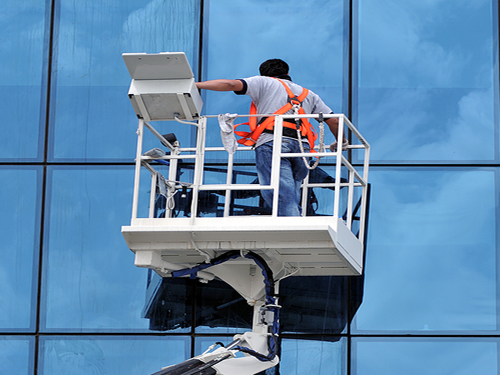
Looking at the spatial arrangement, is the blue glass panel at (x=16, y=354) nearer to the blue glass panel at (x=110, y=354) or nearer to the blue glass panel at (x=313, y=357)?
the blue glass panel at (x=110, y=354)

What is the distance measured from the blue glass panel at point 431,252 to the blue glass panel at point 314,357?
0.36 metres

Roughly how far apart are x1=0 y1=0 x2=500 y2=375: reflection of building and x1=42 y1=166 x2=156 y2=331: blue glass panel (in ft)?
0.06

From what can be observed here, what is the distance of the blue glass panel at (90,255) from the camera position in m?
9.70

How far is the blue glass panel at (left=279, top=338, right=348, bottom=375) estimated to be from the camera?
9406mm

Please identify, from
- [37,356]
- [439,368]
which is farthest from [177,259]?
[439,368]

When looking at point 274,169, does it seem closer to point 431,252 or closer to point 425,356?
point 431,252

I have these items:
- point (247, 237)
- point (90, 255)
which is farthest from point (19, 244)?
point (247, 237)

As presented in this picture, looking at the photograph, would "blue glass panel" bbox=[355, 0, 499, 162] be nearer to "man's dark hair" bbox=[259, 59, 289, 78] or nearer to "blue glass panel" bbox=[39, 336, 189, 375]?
"man's dark hair" bbox=[259, 59, 289, 78]

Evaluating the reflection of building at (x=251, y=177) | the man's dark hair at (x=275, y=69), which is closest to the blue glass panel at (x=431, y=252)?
the reflection of building at (x=251, y=177)

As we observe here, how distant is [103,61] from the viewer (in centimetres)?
1042

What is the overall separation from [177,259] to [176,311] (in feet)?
4.07

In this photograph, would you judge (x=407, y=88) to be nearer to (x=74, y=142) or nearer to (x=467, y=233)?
(x=467, y=233)

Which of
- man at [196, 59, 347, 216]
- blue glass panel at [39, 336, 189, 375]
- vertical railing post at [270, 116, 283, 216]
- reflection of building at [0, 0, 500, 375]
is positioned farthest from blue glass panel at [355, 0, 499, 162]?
blue glass panel at [39, 336, 189, 375]

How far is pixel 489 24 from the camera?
1025 cm
